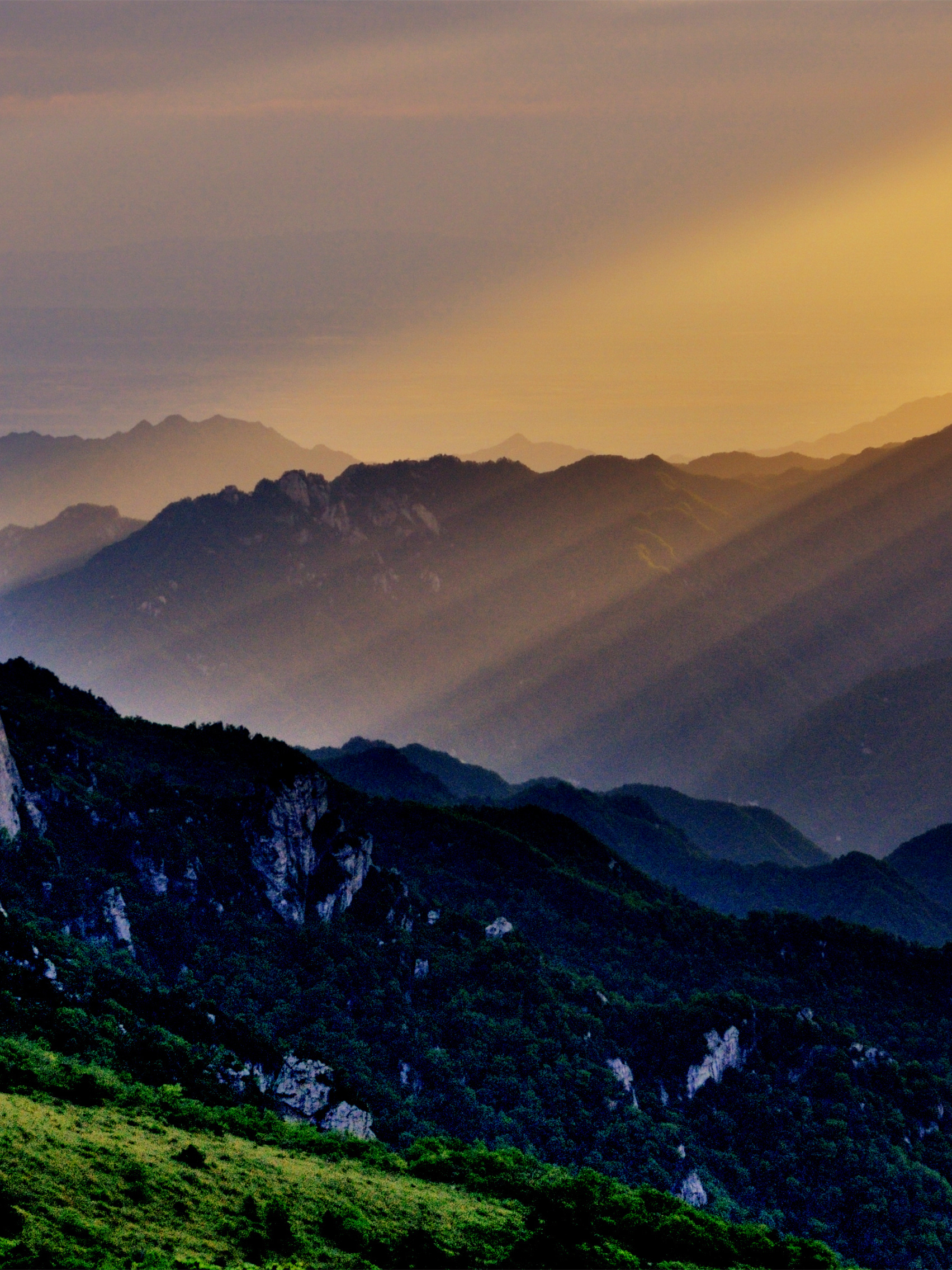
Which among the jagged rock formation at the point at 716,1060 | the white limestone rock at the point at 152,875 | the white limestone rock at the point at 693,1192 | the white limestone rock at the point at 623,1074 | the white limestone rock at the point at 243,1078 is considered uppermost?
the white limestone rock at the point at 152,875

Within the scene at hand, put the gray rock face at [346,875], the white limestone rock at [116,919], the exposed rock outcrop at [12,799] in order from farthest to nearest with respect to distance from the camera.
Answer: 1. the gray rock face at [346,875]
2. the exposed rock outcrop at [12,799]
3. the white limestone rock at [116,919]

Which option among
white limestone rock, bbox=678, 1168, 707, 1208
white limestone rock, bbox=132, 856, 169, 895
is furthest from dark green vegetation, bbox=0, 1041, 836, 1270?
white limestone rock, bbox=132, 856, 169, 895

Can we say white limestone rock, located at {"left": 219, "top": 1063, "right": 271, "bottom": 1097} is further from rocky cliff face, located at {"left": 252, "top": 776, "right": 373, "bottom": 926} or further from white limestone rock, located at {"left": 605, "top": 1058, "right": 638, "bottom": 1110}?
white limestone rock, located at {"left": 605, "top": 1058, "right": 638, "bottom": 1110}

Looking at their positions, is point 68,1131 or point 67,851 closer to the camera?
point 68,1131

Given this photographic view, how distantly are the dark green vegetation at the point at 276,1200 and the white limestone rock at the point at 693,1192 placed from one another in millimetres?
27237

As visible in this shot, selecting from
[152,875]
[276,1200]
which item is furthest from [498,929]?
[276,1200]

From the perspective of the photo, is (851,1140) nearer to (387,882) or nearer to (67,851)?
(387,882)

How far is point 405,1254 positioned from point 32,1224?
25191 millimetres

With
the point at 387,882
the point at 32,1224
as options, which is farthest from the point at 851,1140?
the point at 32,1224

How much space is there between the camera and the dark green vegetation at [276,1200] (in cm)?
7075

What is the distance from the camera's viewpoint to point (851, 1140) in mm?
160875

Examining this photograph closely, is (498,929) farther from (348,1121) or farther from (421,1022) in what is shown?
(348,1121)

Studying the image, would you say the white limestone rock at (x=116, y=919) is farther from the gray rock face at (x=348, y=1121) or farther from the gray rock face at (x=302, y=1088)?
the gray rock face at (x=348, y=1121)

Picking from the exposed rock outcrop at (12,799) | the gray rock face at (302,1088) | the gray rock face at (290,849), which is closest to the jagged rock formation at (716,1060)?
the gray rock face at (290,849)
